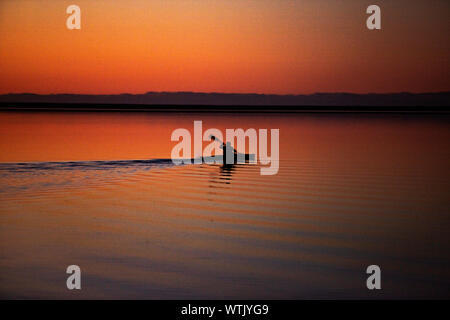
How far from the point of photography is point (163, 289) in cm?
437

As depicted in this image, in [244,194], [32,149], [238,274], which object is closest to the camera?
[238,274]

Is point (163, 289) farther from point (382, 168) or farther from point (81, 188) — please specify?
point (382, 168)

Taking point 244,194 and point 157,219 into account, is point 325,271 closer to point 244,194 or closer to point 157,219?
point 157,219

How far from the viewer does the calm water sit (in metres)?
4.55

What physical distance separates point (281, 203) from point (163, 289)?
330 centimetres

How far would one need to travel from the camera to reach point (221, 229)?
6078mm

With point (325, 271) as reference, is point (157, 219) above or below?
above

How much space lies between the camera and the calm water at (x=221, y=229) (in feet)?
14.9

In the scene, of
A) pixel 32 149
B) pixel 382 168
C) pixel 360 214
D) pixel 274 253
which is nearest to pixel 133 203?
pixel 274 253
